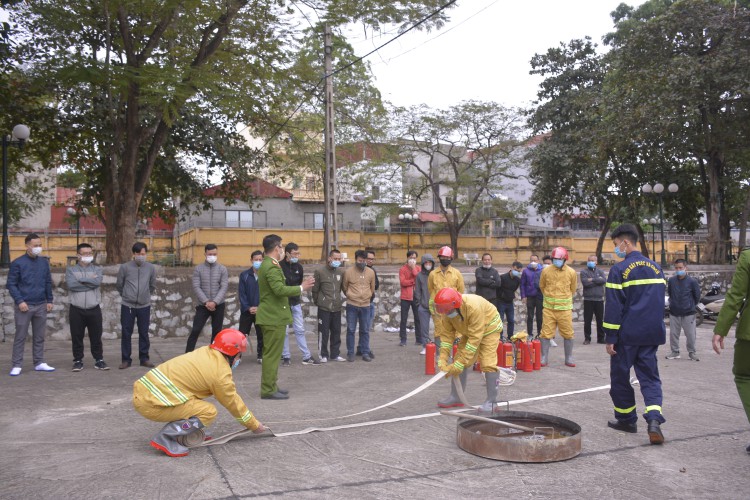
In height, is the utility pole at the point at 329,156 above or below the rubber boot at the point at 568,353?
above

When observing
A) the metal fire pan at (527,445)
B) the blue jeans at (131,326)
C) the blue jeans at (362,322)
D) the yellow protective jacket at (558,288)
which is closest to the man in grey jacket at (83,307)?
the blue jeans at (131,326)

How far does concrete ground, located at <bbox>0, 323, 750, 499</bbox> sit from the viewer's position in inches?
175

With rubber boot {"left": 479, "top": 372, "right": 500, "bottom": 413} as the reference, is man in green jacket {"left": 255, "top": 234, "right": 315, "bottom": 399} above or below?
above

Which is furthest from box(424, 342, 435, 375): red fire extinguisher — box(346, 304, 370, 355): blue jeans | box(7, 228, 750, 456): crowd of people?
box(346, 304, 370, 355): blue jeans

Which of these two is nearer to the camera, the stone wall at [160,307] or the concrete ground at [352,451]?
the concrete ground at [352,451]

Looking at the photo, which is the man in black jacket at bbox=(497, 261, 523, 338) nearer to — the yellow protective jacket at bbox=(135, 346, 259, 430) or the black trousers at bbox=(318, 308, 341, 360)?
the black trousers at bbox=(318, 308, 341, 360)

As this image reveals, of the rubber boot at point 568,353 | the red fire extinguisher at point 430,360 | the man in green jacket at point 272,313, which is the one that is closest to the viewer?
the man in green jacket at point 272,313

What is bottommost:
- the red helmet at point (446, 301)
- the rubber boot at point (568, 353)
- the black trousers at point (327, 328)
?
the rubber boot at point (568, 353)

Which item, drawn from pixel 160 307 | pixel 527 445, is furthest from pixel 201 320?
pixel 527 445

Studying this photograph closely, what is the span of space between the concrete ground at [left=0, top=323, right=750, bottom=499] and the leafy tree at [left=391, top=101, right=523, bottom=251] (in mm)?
29369

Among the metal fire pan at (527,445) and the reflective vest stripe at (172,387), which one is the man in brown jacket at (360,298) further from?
the reflective vest stripe at (172,387)

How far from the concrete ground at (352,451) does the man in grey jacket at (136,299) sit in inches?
33.4

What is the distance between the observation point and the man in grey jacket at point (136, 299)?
9.34 metres

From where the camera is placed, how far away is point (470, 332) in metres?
6.44
